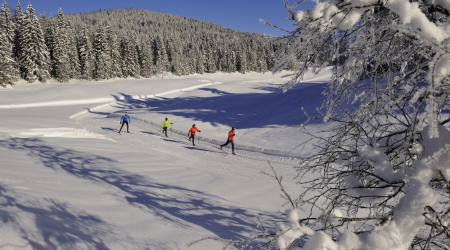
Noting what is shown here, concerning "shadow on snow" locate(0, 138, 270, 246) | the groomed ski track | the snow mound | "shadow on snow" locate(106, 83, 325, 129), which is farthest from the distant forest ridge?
"shadow on snow" locate(0, 138, 270, 246)

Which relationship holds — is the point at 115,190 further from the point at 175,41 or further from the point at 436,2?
the point at 175,41

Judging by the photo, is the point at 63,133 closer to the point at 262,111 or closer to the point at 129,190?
the point at 129,190

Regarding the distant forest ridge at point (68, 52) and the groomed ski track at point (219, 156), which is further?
the distant forest ridge at point (68, 52)

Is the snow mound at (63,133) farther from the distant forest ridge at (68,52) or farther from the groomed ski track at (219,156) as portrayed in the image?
the distant forest ridge at (68,52)

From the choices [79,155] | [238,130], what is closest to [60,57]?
[238,130]

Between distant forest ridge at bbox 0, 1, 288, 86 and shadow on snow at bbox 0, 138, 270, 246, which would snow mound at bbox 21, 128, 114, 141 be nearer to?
shadow on snow at bbox 0, 138, 270, 246

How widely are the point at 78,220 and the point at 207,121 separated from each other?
18042 millimetres

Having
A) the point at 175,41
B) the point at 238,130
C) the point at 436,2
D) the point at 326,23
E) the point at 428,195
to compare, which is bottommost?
the point at 238,130

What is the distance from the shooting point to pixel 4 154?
26.2ft

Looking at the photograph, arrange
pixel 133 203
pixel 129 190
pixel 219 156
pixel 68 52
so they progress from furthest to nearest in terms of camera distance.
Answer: pixel 68 52 < pixel 219 156 < pixel 129 190 < pixel 133 203

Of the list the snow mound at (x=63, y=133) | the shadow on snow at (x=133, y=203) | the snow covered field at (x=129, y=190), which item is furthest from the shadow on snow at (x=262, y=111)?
the shadow on snow at (x=133, y=203)

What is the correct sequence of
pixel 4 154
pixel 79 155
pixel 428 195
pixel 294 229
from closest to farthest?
pixel 294 229 → pixel 428 195 → pixel 4 154 → pixel 79 155

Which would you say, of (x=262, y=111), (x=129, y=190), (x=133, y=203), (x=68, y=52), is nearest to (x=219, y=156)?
(x=129, y=190)

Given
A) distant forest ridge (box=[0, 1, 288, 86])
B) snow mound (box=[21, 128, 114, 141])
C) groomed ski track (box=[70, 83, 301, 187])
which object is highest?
distant forest ridge (box=[0, 1, 288, 86])
